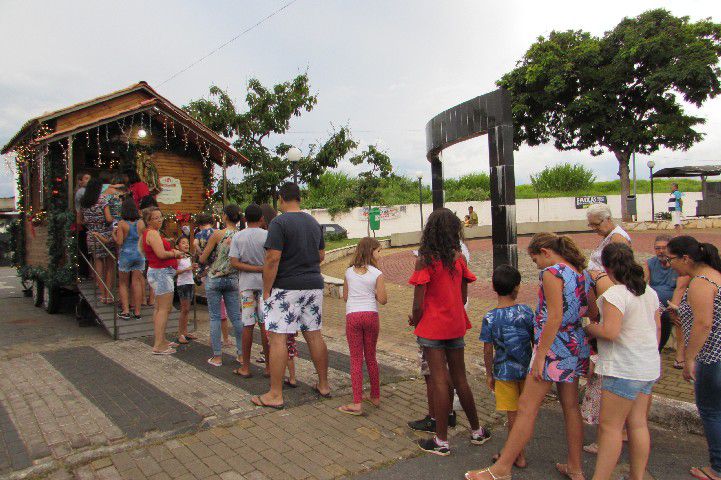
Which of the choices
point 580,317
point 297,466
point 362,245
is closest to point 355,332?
point 362,245

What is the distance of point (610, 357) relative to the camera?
3.08m

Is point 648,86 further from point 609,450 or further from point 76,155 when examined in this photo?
point 609,450

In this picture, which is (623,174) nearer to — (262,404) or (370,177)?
(370,177)

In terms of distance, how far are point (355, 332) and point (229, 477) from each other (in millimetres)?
1535

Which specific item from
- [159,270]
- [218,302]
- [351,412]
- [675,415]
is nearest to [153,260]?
[159,270]

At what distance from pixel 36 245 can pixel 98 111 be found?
3.09 m

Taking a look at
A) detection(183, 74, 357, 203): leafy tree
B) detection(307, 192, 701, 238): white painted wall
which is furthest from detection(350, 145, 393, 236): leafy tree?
detection(183, 74, 357, 203): leafy tree

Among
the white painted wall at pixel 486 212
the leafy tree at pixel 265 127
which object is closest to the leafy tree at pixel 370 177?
the white painted wall at pixel 486 212

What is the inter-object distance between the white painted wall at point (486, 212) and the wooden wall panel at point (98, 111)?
21556 mm

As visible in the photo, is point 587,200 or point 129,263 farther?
point 587,200

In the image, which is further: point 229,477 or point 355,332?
point 355,332

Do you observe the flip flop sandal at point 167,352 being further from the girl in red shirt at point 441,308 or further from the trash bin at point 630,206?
the trash bin at point 630,206

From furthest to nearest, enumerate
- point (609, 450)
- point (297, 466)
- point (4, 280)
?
point (4, 280)
point (297, 466)
point (609, 450)

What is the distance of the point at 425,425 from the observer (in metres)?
4.14
